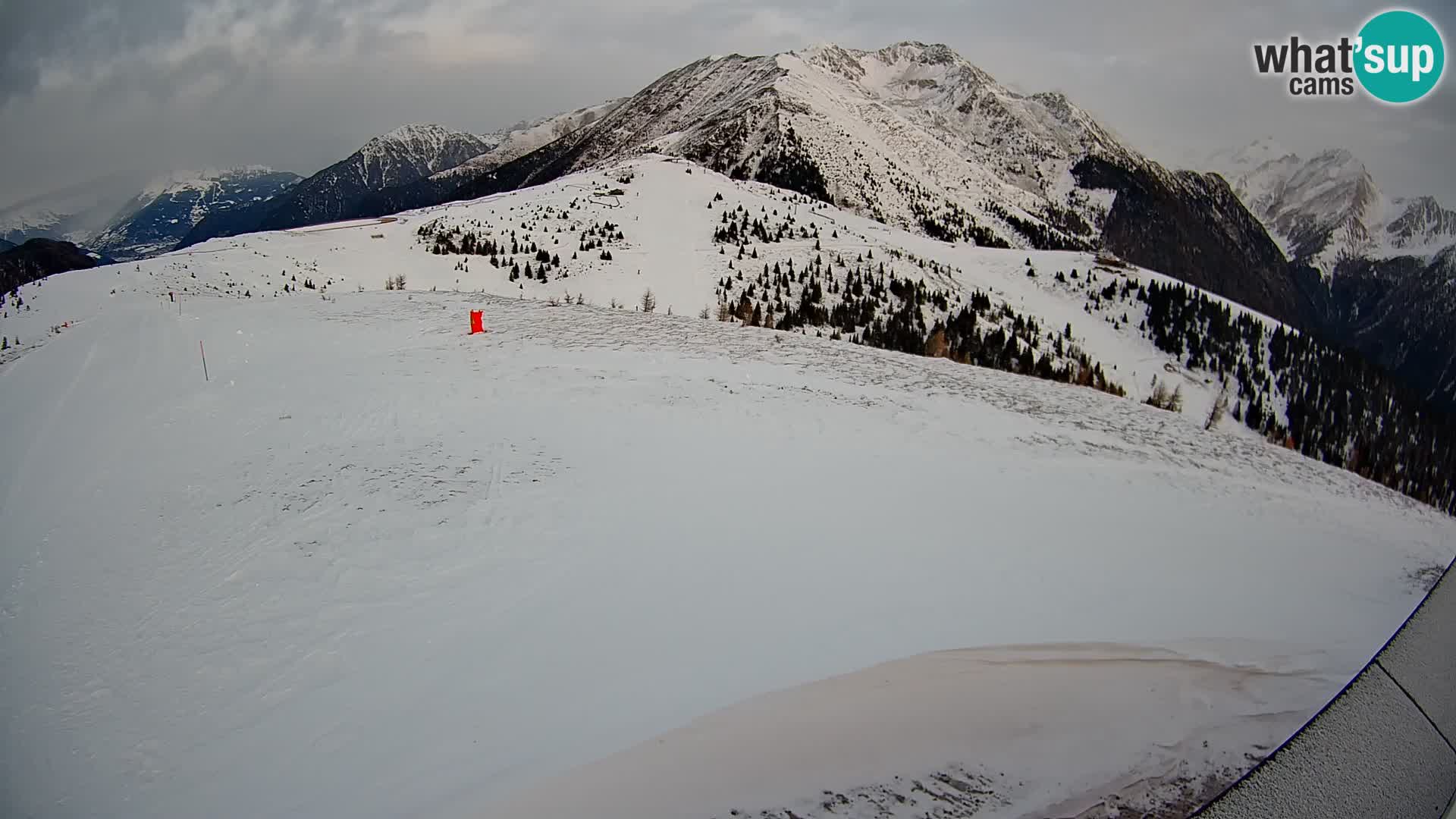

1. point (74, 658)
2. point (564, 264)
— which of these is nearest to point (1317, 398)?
point (564, 264)

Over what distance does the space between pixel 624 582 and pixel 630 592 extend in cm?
11

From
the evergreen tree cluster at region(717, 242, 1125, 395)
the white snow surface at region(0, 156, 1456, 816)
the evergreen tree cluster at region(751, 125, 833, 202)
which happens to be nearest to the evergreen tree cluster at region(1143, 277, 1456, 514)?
the evergreen tree cluster at region(717, 242, 1125, 395)

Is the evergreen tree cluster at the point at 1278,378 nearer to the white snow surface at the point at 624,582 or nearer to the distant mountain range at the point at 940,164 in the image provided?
the distant mountain range at the point at 940,164

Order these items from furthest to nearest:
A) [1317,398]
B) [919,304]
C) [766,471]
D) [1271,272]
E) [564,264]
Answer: [1271,272] < [1317,398] < [919,304] < [564,264] < [766,471]

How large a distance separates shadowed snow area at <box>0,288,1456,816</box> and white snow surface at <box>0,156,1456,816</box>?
0.08 ft

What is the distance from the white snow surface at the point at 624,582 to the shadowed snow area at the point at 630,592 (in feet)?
0.08

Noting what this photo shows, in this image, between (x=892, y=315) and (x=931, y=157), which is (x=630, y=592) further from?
(x=931, y=157)

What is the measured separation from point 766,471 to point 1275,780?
387 cm

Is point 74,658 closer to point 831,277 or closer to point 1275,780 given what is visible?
point 1275,780

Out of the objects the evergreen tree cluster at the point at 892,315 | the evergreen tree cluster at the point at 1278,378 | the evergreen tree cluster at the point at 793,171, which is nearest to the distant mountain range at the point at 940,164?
the evergreen tree cluster at the point at 793,171

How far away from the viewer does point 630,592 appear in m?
3.50

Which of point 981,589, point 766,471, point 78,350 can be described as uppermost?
point 78,350

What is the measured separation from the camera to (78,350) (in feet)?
26.8

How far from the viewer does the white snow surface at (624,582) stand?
7.82ft
